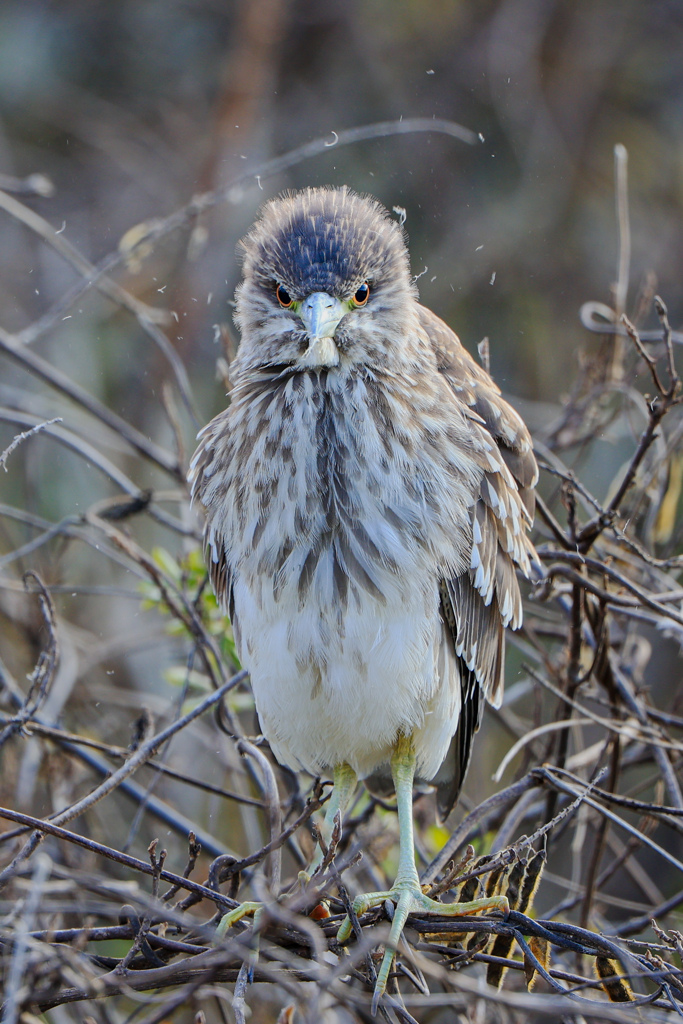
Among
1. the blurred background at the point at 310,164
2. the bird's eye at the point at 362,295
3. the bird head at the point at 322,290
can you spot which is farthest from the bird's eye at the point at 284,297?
the blurred background at the point at 310,164

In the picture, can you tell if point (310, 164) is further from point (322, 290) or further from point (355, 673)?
point (355, 673)

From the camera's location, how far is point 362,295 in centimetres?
243

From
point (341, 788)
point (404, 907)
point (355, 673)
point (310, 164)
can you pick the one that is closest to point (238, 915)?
point (404, 907)

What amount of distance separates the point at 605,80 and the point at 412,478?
4.36 meters

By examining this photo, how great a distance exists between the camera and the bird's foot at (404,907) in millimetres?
1961

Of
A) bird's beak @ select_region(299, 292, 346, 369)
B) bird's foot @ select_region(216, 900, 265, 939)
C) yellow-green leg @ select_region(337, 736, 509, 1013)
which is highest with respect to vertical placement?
bird's beak @ select_region(299, 292, 346, 369)

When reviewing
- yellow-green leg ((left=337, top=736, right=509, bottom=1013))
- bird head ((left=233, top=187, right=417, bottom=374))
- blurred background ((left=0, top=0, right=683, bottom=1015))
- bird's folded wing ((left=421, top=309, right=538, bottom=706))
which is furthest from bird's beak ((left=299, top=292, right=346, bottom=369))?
blurred background ((left=0, top=0, right=683, bottom=1015))

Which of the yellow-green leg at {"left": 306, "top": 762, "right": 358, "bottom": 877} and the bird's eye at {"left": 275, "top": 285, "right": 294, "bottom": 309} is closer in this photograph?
the bird's eye at {"left": 275, "top": 285, "right": 294, "bottom": 309}

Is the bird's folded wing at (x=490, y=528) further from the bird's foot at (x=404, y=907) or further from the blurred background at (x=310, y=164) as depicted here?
the blurred background at (x=310, y=164)

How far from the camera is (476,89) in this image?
17.7ft

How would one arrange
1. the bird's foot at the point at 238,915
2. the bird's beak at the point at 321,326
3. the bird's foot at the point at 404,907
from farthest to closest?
the bird's beak at the point at 321,326, the bird's foot at the point at 238,915, the bird's foot at the point at 404,907

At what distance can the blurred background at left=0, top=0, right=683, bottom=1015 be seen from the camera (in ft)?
16.6

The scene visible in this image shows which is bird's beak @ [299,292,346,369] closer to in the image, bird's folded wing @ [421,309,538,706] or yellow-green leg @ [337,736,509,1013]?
bird's folded wing @ [421,309,538,706]

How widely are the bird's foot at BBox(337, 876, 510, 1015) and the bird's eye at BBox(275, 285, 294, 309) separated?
54.1 inches
